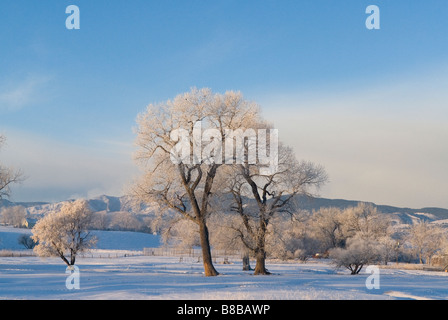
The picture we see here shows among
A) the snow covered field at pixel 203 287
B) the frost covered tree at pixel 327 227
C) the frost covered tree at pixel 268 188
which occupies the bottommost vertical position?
Result: the frost covered tree at pixel 327 227

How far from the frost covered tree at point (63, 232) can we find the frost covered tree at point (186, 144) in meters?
15.7

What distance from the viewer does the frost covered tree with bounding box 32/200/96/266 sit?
4431 cm

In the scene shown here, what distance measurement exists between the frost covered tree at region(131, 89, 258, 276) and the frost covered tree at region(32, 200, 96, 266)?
15.7 meters

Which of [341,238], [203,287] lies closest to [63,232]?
[203,287]

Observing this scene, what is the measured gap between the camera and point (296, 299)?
16.3m

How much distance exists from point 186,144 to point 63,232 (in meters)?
20.9

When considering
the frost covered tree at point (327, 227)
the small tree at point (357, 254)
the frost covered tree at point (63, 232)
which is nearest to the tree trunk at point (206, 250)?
the frost covered tree at point (63, 232)

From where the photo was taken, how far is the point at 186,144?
3222 cm

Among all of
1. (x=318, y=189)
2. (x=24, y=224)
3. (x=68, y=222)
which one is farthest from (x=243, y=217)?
(x=24, y=224)

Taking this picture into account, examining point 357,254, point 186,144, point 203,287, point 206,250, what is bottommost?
point 357,254

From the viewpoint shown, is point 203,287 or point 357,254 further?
point 357,254

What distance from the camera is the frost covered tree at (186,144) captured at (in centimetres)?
3219

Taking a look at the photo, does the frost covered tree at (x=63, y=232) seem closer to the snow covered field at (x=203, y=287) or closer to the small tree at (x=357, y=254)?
the snow covered field at (x=203, y=287)

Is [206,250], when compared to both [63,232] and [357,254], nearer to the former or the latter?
[63,232]
